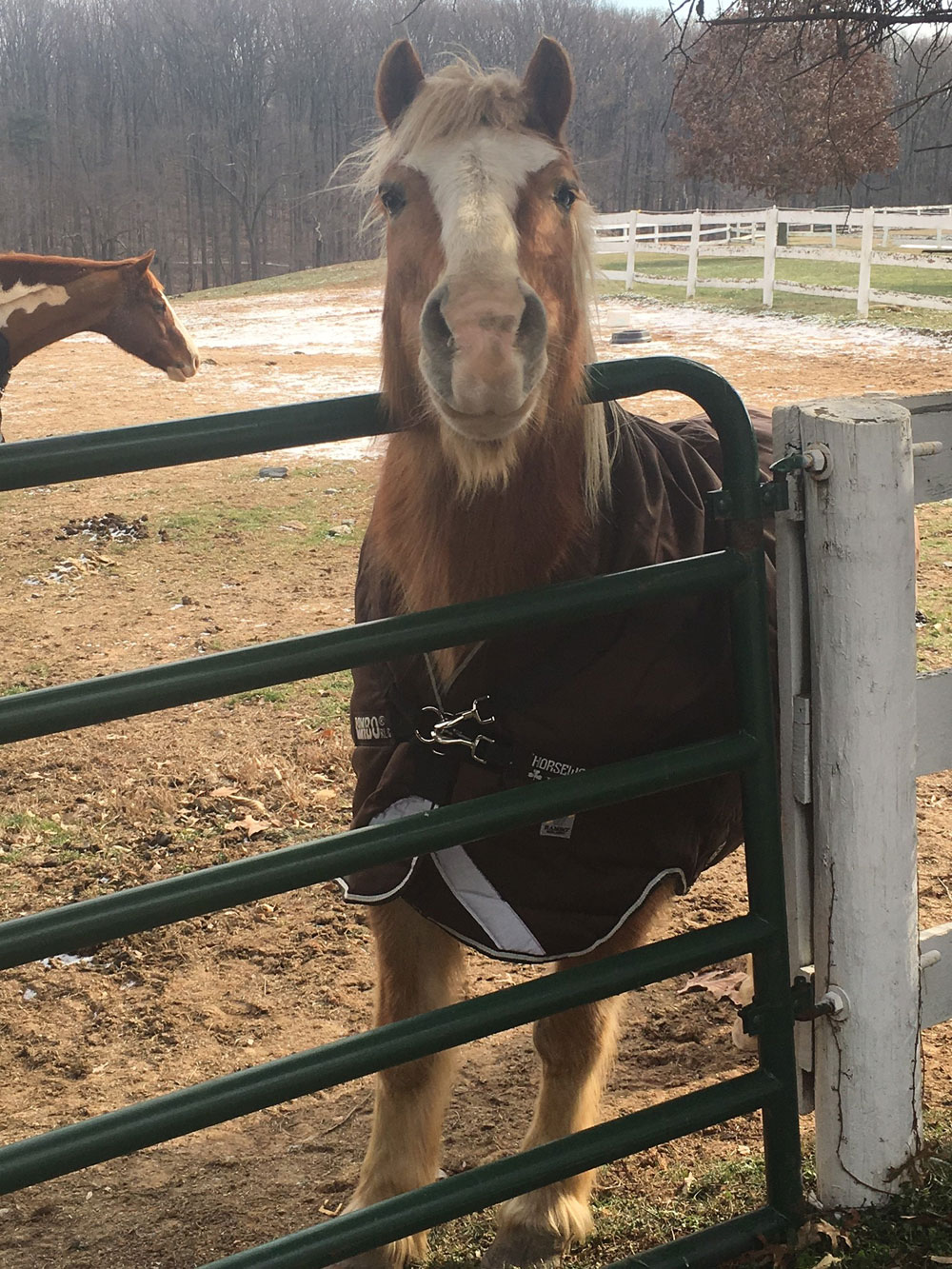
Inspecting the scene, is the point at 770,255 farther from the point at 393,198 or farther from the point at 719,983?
→ the point at 393,198

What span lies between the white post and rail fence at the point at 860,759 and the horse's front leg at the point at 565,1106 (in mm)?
386

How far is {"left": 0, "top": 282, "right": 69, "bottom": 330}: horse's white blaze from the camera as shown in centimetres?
787

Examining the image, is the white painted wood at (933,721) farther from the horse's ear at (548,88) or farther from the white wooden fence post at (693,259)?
the white wooden fence post at (693,259)

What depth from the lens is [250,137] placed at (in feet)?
99.7

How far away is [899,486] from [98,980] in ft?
7.72

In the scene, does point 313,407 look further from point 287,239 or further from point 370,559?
point 287,239

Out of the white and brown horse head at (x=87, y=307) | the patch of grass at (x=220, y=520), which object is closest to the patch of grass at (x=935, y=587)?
the patch of grass at (x=220, y=520)

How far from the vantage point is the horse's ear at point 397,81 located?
2.00 m

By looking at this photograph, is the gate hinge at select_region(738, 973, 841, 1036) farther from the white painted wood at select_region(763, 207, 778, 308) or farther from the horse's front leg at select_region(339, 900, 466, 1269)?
Answer: the white painted wood at select_region(763, 207, 778, 308)

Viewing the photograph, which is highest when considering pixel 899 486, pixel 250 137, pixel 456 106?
pixel 250 137

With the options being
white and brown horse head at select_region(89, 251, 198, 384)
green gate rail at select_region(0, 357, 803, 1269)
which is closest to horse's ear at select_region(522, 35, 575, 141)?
green gate rail at select_region(0, 357, 803, 1269)

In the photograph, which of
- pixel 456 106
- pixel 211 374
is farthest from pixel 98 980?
pixel 211 374

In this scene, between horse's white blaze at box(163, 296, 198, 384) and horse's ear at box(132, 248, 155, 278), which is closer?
horse's ear at box(132, 248, 155, 278)

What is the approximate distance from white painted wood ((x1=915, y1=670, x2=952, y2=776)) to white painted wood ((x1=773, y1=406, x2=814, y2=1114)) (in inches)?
7.7
